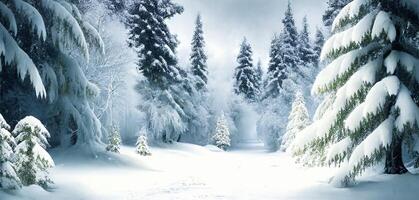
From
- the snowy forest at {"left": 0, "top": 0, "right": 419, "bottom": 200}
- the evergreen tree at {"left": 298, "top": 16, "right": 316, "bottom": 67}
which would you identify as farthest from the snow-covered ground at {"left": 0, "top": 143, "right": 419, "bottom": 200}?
the evergreen tree at {"left": 298, "top": 16, "right": 316, "bottom": 67}

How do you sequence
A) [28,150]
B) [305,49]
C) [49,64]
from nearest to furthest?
[28,150]
[49,64]
[305,49]

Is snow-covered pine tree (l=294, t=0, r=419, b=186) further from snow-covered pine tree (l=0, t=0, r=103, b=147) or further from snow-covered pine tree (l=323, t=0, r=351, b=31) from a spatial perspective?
snow-covered pine tree (l=323, t=0, r=351, b=31)

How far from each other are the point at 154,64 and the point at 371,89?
23.2m

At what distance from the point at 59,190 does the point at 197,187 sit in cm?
441

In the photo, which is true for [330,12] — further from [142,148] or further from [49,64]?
[49,64]

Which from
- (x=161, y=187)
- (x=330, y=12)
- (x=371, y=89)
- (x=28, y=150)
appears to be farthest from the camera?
(x=330, y=12)

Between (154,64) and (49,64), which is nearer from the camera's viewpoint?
(49,64)

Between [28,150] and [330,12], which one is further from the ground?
[330,12]

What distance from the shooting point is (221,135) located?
50.7 m

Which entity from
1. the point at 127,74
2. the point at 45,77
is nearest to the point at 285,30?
the point at 127,74

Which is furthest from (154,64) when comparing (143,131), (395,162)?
(395,162)

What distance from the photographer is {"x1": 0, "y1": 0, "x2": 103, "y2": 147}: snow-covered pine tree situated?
11.1 m

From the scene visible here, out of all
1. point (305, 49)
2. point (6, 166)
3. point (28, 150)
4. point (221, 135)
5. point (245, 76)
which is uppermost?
point (305, 49)

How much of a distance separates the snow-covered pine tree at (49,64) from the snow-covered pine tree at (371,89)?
24.1ft
